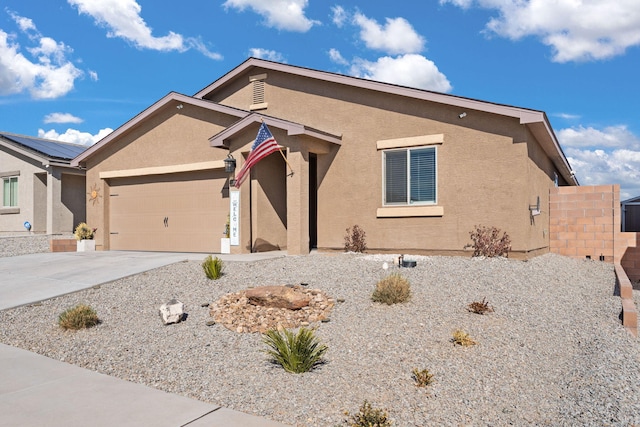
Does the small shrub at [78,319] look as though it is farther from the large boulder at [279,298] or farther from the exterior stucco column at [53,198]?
the exterior stucco column at [53,198]

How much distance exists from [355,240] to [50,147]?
18.5 m

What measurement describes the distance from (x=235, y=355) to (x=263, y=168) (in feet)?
29.2

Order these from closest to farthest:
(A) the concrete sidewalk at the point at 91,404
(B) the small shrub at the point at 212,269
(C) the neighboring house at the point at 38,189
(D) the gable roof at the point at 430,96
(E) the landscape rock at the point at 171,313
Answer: (A) the concrete sidewalk at the point at 91,404 → (E) the landscape rock at the point at 171,313 → (B) the small shrub at the point at 212,269 → (D) the gable roof at the point at 430,96 → (C) the neighboring house at the point at 38,189

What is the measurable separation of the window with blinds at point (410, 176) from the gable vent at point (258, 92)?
491 cm

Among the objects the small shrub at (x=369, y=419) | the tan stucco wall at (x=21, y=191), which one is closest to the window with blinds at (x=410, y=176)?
the small shrub at (x=369, y=419)

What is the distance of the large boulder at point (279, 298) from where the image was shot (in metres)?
7.90

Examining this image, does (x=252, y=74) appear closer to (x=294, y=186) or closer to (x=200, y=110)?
(x=200, y=110)

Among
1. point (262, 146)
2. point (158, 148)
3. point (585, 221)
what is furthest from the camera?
point (158, 148)

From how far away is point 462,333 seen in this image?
21.8 ft

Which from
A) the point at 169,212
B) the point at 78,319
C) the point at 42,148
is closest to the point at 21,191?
the point at 42,148

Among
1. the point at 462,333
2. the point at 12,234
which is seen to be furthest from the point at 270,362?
the point at 12,234

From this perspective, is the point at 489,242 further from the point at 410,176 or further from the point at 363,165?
the point at 363,165

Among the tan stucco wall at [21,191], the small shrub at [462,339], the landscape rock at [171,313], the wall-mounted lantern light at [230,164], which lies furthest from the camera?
the tan stucco wall at [21,191]

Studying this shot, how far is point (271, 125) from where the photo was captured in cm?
1345
